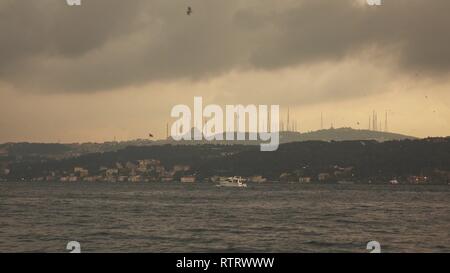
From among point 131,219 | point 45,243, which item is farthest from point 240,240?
point 131,219

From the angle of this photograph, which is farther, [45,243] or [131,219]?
[131,219]

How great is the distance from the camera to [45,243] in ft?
171

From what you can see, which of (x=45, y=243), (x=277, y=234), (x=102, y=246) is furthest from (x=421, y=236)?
(x=45, y=243)

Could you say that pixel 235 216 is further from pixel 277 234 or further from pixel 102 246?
pixel 102 246

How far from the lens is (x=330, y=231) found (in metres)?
60.8
